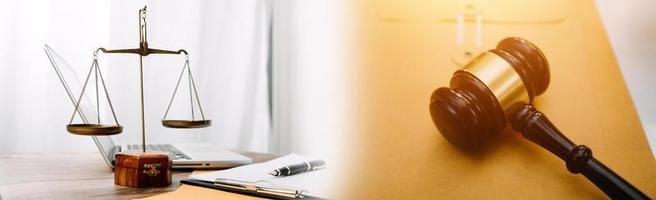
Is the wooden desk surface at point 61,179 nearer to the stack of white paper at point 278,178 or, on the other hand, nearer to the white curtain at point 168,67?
the stack of white paper at point 278,178

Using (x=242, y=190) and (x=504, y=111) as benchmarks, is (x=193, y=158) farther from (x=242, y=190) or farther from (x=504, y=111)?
(x=504, y=111)

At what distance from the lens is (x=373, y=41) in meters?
0.54

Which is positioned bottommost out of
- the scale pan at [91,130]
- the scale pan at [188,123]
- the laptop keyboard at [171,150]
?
the laptop keyboard at [171,150]

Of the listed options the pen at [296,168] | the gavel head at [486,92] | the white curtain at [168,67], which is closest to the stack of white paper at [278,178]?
the pen at [296,168]

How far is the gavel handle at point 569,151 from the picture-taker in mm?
490

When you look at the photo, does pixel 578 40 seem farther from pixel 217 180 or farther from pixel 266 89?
pixel 266 89

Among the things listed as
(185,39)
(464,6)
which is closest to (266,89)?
(185,39)

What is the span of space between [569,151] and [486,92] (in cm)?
9

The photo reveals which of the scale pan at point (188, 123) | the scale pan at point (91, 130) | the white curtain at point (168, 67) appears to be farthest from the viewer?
the white curtain at point (168, 67)

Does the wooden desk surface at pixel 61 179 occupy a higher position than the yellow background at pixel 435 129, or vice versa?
the yellow background at pixel 435 129

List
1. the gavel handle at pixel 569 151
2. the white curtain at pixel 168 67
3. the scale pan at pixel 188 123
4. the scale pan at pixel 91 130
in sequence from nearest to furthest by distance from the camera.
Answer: the gavel handle at pixel 569 151, the scale pan at pixel 91 130, the scale pan at pixel 188 123, the white curtain at pixel 168 67

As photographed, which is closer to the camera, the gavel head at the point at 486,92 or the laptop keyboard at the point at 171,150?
the gavel head at the point at 486,92

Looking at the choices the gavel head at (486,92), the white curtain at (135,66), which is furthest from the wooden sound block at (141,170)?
the white curtain at (135,66)

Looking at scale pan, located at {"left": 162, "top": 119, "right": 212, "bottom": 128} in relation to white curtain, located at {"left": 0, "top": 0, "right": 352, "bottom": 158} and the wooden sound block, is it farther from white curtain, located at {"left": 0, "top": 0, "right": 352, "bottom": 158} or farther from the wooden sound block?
white curtain, located at {"left": 0, "top": 0, "right": 352, "bottom": 158}
